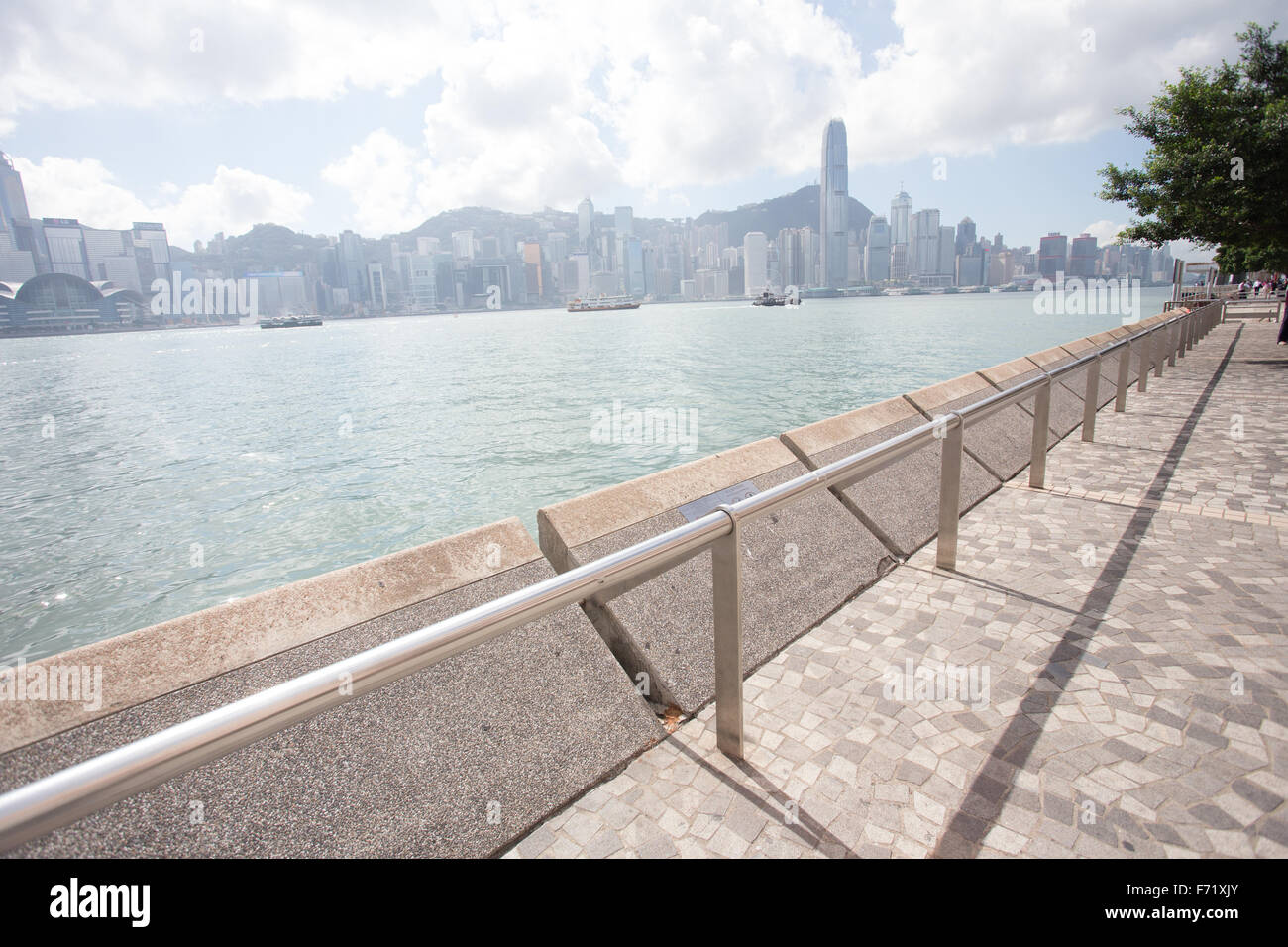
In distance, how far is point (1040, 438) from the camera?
5.81 metres

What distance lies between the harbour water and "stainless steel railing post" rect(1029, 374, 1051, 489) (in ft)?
22.5

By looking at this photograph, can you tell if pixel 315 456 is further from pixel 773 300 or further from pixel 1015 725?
pixel 773 300

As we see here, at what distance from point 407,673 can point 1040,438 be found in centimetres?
595

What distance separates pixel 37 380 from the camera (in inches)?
1956

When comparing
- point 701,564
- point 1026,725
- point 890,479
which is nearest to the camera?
point 1026,725

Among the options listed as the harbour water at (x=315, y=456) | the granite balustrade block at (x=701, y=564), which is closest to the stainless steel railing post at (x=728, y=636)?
the granite balustrade block at (x=701, y=564)

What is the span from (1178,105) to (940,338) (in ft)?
126

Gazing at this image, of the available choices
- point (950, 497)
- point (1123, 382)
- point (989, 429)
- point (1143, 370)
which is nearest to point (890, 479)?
point (950, 497)

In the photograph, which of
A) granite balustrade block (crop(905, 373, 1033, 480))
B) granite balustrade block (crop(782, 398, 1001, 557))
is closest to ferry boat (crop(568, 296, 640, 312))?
granite balustrade block (crop(905, 373, 1033, 480))

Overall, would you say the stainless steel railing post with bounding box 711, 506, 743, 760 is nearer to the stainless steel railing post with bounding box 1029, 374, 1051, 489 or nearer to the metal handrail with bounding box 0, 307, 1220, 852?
the metal handrail with bounding box 0, 307, 1220, 852

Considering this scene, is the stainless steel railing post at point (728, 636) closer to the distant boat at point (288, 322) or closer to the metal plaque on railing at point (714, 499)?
the metal plaque on railing at point (714, 499)

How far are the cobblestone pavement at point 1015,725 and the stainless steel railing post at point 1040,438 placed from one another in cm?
117

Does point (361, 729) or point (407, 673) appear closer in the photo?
point (407, 673)

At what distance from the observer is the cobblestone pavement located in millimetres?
2168
